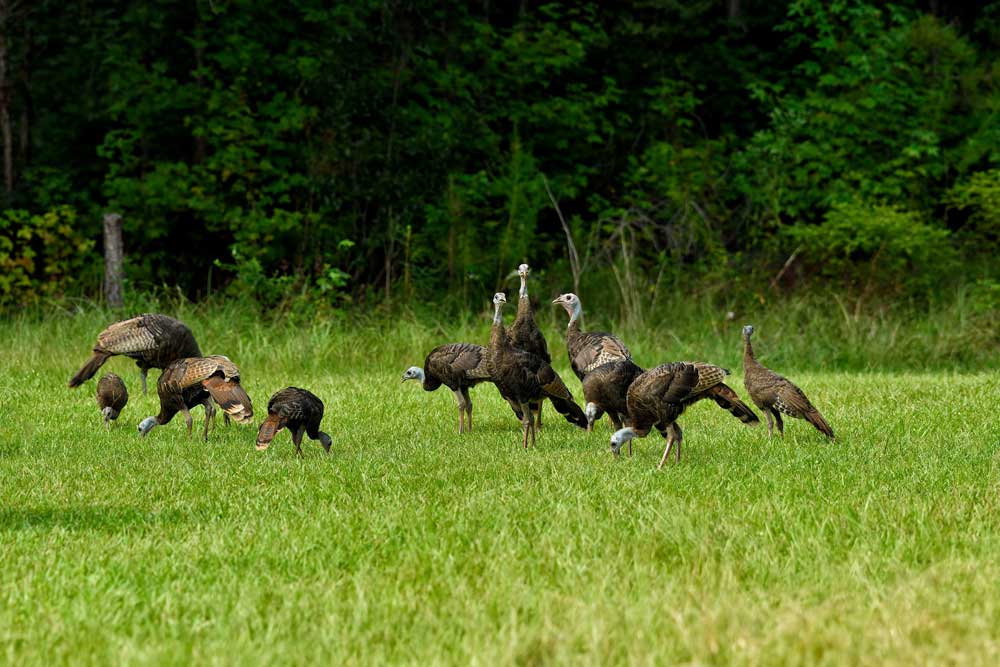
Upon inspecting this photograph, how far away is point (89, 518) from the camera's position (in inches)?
265

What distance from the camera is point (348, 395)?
13.0 metres

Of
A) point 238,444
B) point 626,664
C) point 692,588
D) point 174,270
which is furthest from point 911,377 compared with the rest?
point 174,270

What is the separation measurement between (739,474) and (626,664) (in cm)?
393

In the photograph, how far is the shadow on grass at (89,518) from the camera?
652 cm

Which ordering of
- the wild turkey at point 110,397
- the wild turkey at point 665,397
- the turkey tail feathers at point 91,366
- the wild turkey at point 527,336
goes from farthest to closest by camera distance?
1. the turkey tail feathers at point 91,366
2. the wild turkey at point 527,336
3. the wild turkey at point 110,397
4. the wild turkey at point 665,397

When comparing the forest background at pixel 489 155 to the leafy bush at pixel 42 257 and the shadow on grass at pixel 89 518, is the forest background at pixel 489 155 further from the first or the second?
the shadow on grass at pixel 89 518

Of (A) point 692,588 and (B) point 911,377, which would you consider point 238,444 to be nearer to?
(A) point 692,588

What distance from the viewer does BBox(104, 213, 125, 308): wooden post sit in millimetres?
18688

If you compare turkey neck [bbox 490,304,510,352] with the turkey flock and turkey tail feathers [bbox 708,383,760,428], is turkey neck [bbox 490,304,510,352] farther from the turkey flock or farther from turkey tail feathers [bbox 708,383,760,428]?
turkey tail feathers [bbox 708,383,760,428]

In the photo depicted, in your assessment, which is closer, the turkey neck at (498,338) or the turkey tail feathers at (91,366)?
the turkey neck at (498,338)

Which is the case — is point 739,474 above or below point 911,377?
above

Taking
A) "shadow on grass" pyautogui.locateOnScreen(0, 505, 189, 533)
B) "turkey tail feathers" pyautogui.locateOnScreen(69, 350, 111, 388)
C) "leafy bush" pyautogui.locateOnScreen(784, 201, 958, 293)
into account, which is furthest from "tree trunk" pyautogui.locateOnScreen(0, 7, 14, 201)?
"shadow on grass" pyautogui.locateOnScreen(0, 505, 189, 533)

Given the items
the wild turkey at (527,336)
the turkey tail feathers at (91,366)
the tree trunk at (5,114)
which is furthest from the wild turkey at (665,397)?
the tree trunk at (5,114)

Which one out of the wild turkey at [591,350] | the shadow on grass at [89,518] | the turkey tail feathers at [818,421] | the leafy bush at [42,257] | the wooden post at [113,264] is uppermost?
the shadow on grass at [89,518]
